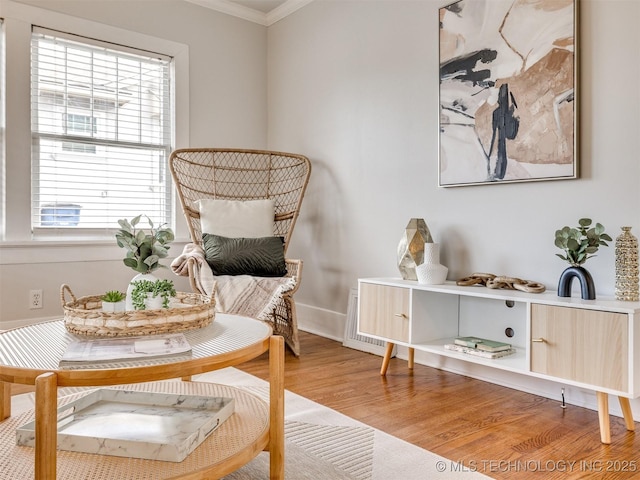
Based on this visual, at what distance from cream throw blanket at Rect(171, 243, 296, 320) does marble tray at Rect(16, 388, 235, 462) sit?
4.13ft

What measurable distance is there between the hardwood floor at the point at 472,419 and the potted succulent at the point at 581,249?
20.0 inches

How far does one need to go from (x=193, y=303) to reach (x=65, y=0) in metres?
2.62

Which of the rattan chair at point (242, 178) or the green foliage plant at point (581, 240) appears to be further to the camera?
the rattan chair at point (242, 178)

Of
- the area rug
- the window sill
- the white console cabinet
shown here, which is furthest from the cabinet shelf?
the window sill

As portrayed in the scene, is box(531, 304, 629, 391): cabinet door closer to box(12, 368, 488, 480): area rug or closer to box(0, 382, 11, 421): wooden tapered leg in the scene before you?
box(12, 368, 488, 480): area rug

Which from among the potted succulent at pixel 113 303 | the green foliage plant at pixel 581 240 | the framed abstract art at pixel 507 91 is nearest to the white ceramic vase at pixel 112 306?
the potted succulent at pixel 113 303

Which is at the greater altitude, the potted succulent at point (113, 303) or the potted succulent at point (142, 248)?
the potted succulent at point (142, 248)

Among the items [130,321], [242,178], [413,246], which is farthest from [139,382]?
[242,178]

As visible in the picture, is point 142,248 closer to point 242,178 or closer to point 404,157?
point 404,157

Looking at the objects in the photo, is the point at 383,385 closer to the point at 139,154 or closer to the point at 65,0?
the point at 139,154

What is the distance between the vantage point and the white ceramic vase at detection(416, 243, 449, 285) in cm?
234

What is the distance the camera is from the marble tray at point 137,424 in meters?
1.12

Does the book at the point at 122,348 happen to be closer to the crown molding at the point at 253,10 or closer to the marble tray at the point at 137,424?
the marble tray at the point at 137,424

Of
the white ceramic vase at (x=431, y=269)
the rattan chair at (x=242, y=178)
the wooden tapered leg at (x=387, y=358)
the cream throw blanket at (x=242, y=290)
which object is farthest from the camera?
the rattan chair at (x=242, y=178)
